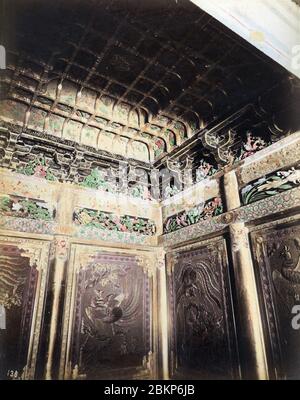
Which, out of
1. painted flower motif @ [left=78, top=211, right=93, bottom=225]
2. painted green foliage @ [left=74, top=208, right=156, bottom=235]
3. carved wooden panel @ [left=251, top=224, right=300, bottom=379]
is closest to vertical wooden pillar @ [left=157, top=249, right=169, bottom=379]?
painted green foliage @ [left=74, top=208, right=156, bottom=235]

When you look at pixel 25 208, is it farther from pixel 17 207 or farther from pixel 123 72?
pixel 123 72

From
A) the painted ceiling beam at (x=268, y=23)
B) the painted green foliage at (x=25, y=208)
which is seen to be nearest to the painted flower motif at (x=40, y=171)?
the painted green foliage at (x=25, y=208)

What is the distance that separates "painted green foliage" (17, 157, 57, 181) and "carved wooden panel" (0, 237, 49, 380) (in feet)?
3.66

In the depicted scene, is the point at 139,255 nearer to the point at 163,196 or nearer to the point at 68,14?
the point at 163,196

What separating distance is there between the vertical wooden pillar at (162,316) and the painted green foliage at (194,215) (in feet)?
1.75

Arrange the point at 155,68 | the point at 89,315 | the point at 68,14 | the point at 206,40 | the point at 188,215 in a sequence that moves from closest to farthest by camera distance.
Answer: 1. the point at 68,14
2. the point at 206,40
3. the point at 155,68
4. the point at 89,315
5. the point at 188,215

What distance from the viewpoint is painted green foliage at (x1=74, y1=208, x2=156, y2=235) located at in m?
4.80

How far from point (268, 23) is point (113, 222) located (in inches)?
143

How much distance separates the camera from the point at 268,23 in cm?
257

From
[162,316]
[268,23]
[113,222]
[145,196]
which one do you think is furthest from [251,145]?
[162,316]

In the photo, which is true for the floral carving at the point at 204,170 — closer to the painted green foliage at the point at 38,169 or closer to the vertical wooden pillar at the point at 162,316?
the vertical wooden pillar at the point at 162,316

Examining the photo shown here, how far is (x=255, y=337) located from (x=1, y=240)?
3672mm

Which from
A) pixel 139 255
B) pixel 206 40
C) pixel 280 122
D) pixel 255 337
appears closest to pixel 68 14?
pixel 206 40

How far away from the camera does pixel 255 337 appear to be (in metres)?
3.42
